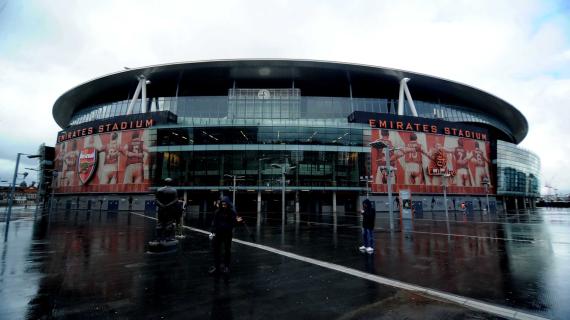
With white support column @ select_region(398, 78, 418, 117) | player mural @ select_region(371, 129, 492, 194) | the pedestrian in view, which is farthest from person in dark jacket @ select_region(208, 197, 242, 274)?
white support column @ select_region(398, 78, 418, 117)

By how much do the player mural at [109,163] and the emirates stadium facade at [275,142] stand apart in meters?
0.20

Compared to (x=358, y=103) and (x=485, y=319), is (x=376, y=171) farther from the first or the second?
(x=485, y=319)

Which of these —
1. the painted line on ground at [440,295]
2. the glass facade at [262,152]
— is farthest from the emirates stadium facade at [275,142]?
the painted line on ground at [440,295]

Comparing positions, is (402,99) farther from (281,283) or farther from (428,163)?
(281,283)

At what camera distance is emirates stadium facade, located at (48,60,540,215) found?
47219mm

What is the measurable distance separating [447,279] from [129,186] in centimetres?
5240

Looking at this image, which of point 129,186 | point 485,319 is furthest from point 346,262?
point 129,186

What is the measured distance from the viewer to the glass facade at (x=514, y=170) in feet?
197

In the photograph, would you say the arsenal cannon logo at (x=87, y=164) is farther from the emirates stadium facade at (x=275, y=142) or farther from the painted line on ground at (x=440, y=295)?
the painted line on ground at (x=440, y=295)

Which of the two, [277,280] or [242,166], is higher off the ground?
[242,166]

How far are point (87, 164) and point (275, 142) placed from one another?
35.8m

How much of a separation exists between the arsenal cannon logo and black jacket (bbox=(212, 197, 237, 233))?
54.9 metres

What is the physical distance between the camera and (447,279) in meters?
6.44

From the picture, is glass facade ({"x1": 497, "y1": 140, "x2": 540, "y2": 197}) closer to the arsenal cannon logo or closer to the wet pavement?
the wet pavement
